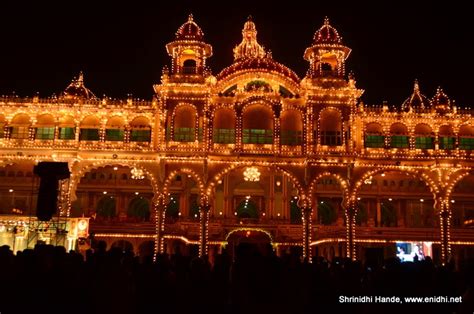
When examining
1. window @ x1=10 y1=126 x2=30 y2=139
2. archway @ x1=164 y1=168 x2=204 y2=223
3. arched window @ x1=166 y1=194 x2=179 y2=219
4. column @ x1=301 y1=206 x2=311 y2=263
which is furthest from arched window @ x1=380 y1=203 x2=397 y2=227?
window @ x1=10 y1=126 x2=30 y2=139

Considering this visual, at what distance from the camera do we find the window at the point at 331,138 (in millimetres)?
32062

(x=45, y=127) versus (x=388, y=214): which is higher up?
(x=45, y=127)

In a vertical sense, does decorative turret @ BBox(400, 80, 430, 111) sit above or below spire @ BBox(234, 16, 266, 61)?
below

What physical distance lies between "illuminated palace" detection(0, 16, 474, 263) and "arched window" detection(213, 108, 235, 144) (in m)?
0.07

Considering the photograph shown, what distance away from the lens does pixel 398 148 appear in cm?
3275

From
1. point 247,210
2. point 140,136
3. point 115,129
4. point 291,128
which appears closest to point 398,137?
point 291,128

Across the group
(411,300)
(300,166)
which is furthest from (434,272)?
(300,166)

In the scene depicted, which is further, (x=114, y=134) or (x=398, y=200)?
(x=398, y=200)

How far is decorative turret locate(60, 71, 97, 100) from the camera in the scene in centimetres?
3494

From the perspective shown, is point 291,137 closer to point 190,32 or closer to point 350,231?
point 350,231

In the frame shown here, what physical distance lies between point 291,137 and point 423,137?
27.9 ft

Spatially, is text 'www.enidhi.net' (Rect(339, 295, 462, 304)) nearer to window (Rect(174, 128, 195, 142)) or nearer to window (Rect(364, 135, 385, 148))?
window (Rect(174, 128, 195, 142))

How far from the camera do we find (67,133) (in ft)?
107

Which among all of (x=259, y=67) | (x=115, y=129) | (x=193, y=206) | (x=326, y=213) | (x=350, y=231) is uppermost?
(x=259, y=67)
